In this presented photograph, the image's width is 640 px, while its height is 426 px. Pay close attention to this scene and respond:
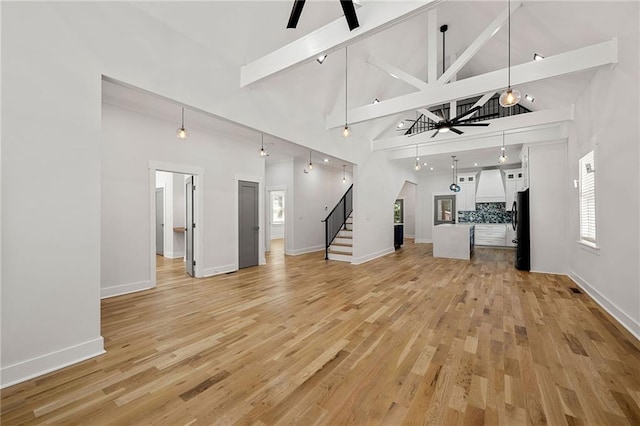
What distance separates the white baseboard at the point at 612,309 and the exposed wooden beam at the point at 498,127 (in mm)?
3165

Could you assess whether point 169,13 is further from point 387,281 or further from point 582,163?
point 582,163

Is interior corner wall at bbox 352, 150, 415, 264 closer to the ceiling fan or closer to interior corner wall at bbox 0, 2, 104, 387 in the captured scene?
the ceiling fan

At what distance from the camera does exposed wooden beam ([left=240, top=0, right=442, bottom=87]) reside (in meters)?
2.48

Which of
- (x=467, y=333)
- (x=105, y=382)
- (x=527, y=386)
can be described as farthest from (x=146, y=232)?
(x=527, y=386)

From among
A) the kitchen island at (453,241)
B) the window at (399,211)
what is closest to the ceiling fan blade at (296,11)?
the kitchen island at (453,241)

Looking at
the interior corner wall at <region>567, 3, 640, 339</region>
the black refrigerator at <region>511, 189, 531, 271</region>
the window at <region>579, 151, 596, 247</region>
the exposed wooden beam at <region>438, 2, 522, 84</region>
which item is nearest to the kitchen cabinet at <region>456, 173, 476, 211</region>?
the black refrigerator at <region>511, 189, 531, 271</region>

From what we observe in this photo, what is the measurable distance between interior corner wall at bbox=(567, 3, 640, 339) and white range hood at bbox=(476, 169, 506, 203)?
589 centimetres

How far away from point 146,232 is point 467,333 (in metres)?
5.30

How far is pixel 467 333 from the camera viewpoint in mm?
2955

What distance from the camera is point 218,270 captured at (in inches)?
228

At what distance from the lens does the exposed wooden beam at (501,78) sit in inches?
133

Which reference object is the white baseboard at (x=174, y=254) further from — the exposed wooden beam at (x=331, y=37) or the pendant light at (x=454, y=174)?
the pendant light at (x=454, y=174)

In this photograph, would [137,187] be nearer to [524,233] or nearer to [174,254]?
[174,254]

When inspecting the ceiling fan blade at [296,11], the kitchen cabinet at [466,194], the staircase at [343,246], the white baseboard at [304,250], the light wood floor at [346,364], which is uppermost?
the ceiling fan blade at [296,11]
